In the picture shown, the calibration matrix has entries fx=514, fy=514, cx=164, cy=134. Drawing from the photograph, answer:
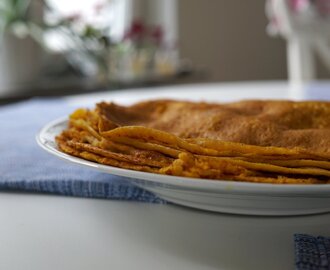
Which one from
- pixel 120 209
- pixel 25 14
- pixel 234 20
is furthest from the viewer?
pixel 234 20

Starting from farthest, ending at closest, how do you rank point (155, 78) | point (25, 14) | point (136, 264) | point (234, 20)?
point (234, 20) < point (155, 78) < point (25, 14) < point (136, 264)

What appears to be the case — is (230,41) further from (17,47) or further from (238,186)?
(238,186)

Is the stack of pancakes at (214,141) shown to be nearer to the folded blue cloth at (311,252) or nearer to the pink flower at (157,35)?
the folded blue cloth at (311,252)

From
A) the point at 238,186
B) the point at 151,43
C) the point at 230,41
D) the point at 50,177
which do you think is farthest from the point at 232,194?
the point at 230,41

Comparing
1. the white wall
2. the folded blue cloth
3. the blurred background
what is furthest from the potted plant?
the folded blue cloth

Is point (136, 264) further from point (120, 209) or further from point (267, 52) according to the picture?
point (267, 52)

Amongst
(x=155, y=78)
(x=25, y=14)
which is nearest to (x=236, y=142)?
(x=25, y=14)

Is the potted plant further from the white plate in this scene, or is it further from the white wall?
the white plate
